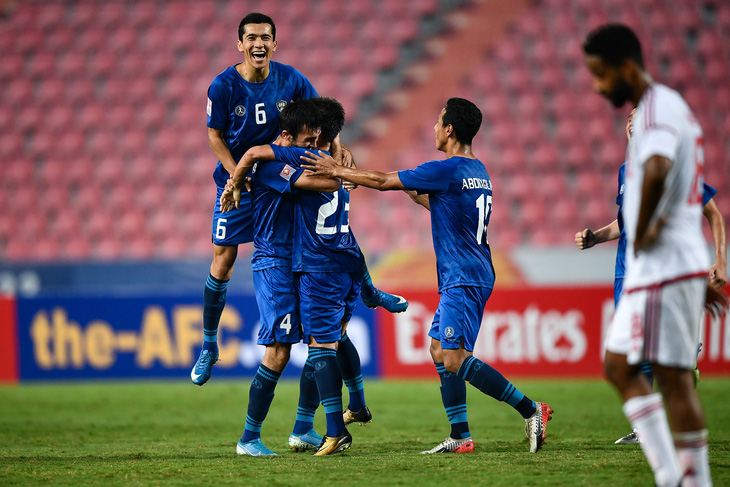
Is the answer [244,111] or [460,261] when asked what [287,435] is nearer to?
[460,261]

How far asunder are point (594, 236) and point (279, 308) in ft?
6.66

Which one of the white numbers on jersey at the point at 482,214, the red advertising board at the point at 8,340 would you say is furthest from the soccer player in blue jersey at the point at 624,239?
the red advertising board at the point at 8,340

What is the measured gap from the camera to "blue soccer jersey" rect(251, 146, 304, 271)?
505 cm

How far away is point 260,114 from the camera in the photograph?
5641 mm

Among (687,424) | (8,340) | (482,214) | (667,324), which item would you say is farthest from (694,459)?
(8,340)

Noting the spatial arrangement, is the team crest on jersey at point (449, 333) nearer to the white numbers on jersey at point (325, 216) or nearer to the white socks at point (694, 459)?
the white numbers on jersey at point (325, 216)

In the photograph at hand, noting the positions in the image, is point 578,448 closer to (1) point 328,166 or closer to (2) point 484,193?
(2) point 484,193

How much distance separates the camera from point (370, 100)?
47.7 feet

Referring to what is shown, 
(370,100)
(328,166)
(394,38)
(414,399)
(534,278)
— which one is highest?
(394,38)

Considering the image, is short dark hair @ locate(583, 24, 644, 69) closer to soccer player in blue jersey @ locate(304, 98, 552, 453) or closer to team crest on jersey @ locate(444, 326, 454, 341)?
soccer player in blue jersey @ locate(304, 98, 552, 453)

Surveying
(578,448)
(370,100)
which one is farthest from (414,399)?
(370,100)

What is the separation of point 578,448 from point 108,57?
40.4 feet

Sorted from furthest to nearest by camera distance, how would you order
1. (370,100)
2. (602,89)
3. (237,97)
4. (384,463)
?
1. (370,100)
2. (237,97)
3. (384,463)
4. (602,89)

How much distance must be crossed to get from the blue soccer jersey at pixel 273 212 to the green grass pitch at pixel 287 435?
1.21 m
